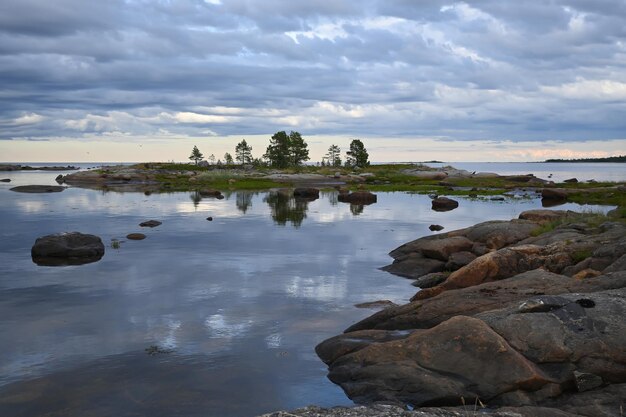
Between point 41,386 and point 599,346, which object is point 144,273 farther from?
point 599,346

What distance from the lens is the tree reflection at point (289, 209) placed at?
163 feet

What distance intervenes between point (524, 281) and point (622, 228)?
977cm

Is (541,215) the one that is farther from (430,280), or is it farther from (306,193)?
(306,193)

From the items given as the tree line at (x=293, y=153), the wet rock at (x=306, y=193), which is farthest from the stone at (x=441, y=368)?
the tree line at (x=293, y=153)

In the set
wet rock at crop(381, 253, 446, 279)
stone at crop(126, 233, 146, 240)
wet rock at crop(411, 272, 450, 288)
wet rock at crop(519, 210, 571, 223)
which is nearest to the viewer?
wet rock at crop(411, 272, 450, 288)

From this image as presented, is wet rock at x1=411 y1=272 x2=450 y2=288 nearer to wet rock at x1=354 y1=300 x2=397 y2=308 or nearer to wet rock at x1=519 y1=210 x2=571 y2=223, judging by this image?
wet rock at x1=354 y1=300 x2=397 y2=308

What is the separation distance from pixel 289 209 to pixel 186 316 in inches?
1614

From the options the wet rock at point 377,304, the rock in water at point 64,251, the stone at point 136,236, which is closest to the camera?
the wet rock at point 377,304

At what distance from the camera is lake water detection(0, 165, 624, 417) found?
13.0 meters

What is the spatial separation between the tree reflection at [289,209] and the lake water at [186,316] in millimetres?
5678

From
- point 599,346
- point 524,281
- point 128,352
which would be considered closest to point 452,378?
point 599,346

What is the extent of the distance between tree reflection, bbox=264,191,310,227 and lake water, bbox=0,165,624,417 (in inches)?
224

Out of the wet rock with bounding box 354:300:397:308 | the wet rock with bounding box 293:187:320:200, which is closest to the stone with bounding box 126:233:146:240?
the wet rock with bounding box 354:300:397:308

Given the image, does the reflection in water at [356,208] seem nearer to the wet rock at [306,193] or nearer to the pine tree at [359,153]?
the wet rock at [306,193]
